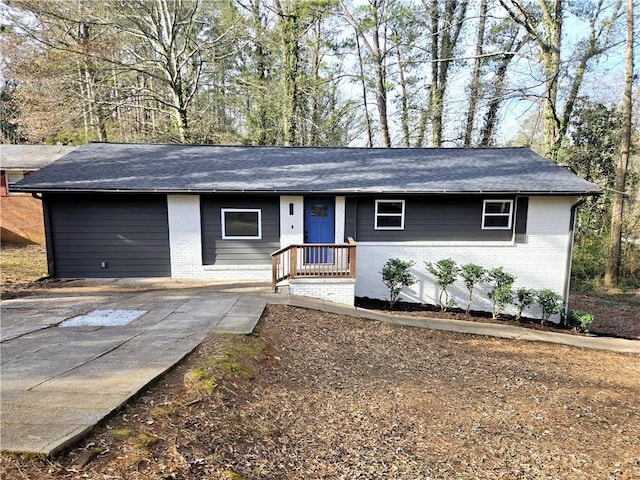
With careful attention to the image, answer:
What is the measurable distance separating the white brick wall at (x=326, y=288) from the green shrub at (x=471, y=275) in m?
3.17

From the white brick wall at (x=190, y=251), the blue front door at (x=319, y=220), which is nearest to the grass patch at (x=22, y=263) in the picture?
the white brick wall at (x=190, y=251)

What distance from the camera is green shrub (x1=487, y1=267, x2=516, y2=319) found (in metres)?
8.83

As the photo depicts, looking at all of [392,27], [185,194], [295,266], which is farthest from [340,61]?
[295,266]

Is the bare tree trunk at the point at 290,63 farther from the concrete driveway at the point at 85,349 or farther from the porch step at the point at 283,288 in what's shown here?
the concrete driveway at the point at 85,349

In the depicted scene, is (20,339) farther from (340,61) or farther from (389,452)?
(340,61)

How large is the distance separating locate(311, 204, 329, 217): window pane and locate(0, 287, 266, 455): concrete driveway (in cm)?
308

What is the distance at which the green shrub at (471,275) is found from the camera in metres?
9.09

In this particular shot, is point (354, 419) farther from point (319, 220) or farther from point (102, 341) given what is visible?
point (319, 220)

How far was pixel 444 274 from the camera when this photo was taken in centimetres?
910

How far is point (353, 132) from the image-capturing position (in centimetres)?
2209

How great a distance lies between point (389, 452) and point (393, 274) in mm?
6052

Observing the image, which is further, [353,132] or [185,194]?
[353,132]

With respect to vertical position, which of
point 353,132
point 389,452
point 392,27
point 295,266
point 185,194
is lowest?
point 389,452

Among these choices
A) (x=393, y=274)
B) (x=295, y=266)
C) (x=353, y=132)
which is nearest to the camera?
(x=295, y=266)
